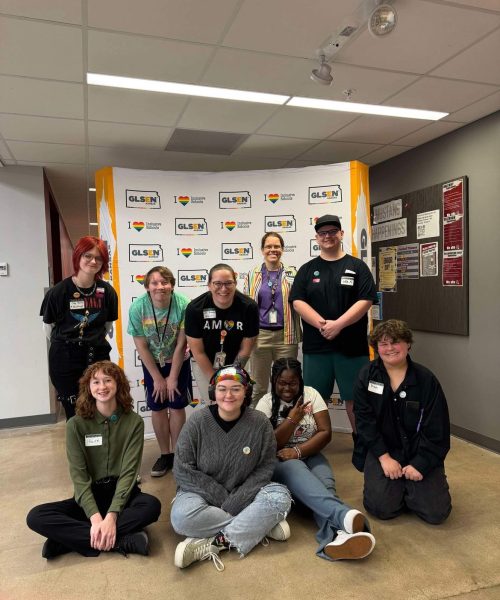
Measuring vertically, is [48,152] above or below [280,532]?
above

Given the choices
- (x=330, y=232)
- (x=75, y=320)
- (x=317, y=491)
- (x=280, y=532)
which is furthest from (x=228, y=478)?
(x=330, y=232)

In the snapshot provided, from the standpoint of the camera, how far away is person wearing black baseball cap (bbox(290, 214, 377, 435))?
10.2ft

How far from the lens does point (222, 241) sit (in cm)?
407

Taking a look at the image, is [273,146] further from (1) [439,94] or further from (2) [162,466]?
(2) [162,466]

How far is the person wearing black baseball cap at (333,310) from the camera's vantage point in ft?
10.2

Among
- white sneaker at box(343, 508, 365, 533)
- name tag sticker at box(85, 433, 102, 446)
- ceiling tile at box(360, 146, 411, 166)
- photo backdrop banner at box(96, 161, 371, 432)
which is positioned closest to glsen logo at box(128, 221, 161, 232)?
photo backdrop banner at box(96, 161, 371, 432)

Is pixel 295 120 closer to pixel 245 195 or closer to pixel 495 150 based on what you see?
pixel 245 195

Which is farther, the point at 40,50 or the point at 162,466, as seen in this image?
the point at 162,466

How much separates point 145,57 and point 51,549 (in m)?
2.55

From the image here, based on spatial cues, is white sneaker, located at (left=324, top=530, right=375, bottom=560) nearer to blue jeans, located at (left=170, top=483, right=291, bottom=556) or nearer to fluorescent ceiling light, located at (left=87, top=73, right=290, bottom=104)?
blue jeans, located at (left=170, top=483, right=291, bottom=556)

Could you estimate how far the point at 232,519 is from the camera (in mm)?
2193

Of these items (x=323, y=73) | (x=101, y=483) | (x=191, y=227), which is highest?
(x=323, y=73)

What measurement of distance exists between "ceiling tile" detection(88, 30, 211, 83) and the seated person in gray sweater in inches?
→ 67.0

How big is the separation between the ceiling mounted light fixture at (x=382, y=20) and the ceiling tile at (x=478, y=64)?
0.70 m
